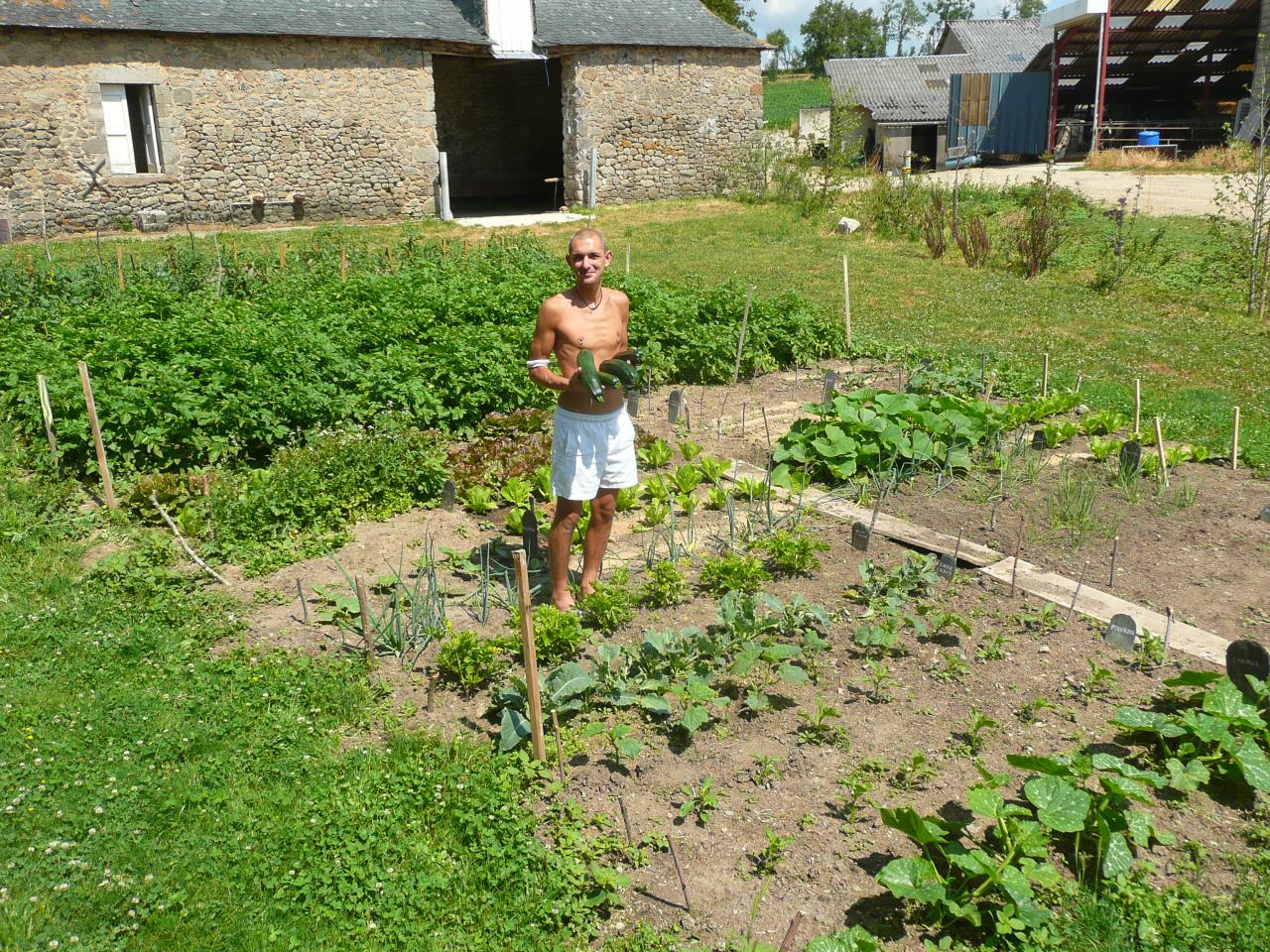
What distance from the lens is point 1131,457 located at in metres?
6.31

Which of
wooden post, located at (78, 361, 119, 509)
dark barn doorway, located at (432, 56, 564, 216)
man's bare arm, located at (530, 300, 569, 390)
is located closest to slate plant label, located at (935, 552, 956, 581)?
man's bare arm, located at (530, 300, 569, 390)

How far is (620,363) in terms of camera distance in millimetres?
4527

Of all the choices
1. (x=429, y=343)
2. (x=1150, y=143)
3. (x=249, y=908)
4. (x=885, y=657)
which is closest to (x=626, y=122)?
(x=429, y=343)

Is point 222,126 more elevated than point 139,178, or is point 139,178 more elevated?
point 222,126

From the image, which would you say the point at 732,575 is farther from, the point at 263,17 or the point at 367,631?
the point at 263,17

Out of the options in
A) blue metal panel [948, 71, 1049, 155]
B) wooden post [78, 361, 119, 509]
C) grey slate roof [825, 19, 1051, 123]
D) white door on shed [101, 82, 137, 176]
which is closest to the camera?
wooden post [78, 361, 119, 509]

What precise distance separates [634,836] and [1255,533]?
13.8ft

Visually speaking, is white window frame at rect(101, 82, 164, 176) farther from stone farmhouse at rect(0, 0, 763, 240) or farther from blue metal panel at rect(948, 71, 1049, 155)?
blue metal panel at rect(948, 71, 1049, 155)

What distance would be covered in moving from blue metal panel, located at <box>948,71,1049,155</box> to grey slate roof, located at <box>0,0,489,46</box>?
16.7 m

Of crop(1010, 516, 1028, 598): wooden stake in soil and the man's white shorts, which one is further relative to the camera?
crop(1010, 516, 1028, 598): wooden stake in soil

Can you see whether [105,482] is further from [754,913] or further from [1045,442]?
[1045,442]

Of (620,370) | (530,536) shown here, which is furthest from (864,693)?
(530,536)

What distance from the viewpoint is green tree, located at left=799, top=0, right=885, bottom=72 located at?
65.0 meters

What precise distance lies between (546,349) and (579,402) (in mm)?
284
